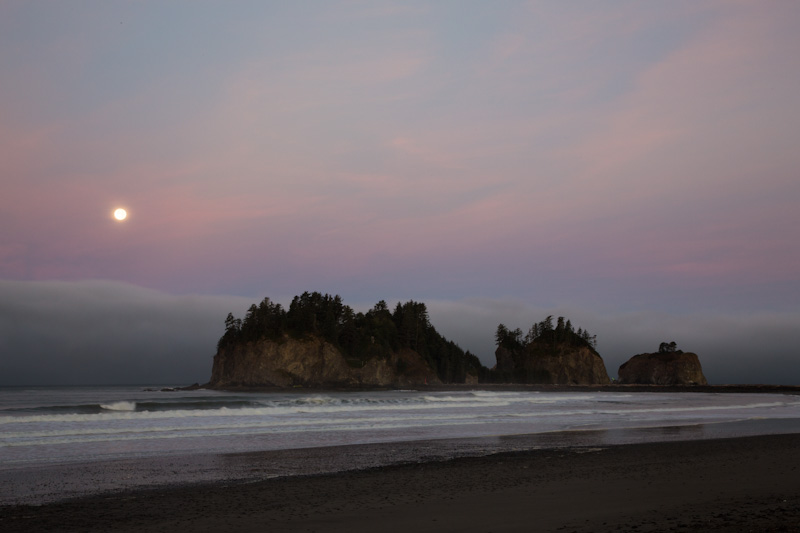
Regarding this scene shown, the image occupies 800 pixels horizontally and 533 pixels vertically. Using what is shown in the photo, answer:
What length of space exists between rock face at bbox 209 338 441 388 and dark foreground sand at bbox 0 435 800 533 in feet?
405

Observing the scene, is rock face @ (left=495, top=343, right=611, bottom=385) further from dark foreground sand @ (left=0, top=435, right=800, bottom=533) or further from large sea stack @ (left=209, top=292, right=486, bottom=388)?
dark foreground sand @ (left=0, top=435, right=800, bottom=533)

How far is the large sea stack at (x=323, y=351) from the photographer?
458ft

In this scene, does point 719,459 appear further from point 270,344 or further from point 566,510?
point 270,344

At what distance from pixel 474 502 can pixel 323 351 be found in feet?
448

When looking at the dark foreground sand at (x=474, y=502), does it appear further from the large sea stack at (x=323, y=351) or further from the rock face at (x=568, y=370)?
the rock face at (x=568, y=370)

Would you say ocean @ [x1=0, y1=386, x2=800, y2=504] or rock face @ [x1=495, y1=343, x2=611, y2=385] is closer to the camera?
ocean @ [x1=0, y1=386, x2=800, y2=504]

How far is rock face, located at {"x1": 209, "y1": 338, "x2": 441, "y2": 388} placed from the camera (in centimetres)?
13775

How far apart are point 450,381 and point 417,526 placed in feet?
565

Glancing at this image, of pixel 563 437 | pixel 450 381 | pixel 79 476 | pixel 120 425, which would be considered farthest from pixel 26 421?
pixel 450 381

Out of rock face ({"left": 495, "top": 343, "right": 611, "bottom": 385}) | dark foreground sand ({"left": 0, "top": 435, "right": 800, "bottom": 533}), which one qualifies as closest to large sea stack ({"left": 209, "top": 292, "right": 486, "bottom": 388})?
rock face ({"left": 495, "top": 343, "right": 611, "bottom": 385})

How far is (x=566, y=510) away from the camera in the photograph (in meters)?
11.4

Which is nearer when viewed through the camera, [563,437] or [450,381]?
[563,437]

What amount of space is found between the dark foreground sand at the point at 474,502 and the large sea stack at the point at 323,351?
124 metres

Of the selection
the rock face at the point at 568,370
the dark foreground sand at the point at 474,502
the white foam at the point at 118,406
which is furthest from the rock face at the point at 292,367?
the dark foreground sand at the point at 474,502
